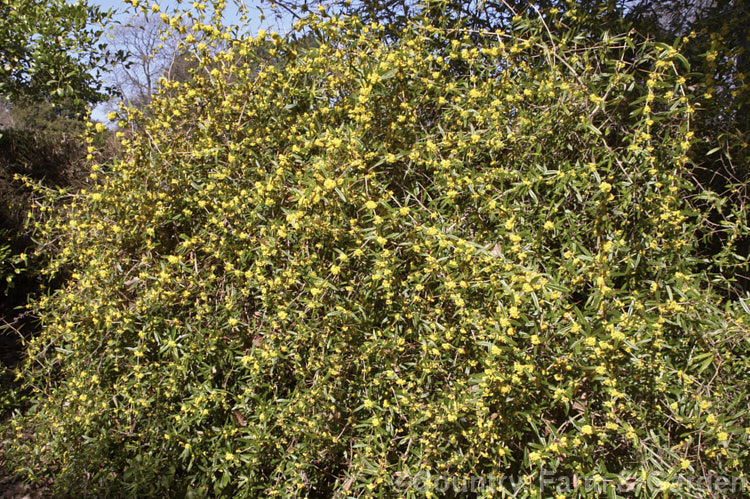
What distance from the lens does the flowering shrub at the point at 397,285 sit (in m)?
1.97

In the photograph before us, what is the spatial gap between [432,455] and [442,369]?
1.26ft

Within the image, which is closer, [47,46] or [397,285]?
[397,285]

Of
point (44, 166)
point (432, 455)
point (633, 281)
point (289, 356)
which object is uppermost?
point (44, 166)

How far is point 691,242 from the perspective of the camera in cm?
221

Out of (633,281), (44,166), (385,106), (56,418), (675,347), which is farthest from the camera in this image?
(44,166)

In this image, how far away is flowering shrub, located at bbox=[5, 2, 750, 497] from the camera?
1.97 meters

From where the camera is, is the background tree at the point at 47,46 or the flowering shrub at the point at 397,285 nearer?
the flowering shrub at the point at 397,285

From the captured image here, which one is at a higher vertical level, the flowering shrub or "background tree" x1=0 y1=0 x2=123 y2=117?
"background tree" x1=0 y1=0 x2=123 y2=117

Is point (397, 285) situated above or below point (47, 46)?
below

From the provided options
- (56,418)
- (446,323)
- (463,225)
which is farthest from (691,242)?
(56,418)

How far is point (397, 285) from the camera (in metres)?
2.22

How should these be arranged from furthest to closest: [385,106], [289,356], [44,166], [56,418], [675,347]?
[44,166], [56,418], [385,106], [289,356], [675,347]

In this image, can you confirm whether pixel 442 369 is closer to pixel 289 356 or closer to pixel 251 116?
pixel 289 356

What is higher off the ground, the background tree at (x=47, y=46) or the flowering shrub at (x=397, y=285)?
the background tree at (x=47, y=46)
